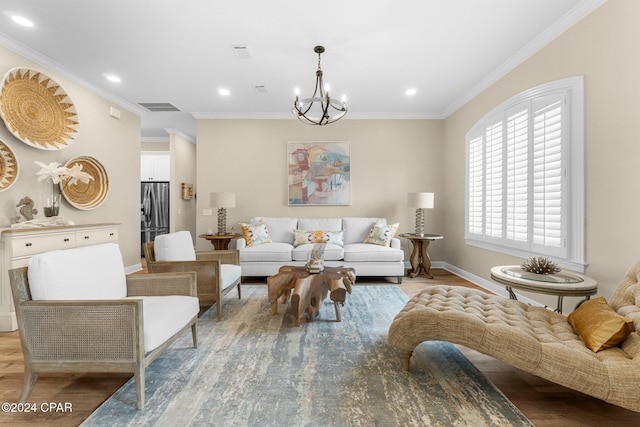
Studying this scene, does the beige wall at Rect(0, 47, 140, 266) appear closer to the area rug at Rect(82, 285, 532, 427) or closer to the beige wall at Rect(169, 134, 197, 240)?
the beige wall at Rect(169, 134, 197, 240)

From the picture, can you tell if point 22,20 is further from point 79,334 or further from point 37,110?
point 79,334

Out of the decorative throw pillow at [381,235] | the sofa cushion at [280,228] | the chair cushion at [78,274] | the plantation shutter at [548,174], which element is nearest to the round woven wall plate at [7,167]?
the chair cushion at [78,274]

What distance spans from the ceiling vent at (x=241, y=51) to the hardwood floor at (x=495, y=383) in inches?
123

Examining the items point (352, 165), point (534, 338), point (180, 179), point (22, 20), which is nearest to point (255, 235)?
point (352, 165)

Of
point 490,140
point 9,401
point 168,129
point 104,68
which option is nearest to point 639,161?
point 490,140

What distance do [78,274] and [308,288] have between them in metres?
1.76

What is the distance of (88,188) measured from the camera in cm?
438

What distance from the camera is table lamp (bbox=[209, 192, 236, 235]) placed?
17.2ft

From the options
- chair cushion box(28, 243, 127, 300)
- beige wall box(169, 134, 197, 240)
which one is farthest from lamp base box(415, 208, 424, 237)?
beige wall box(169, 134, 197, 240)

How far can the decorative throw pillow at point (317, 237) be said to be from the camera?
504 cm

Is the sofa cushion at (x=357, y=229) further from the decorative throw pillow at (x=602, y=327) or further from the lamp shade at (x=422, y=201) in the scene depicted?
the decorative throw pillow at (x=602, y=327)

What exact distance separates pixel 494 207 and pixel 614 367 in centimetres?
287

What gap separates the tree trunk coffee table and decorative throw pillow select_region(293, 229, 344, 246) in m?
1.77

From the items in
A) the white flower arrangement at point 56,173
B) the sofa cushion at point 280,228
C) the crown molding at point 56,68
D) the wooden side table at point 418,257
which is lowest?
the wooden side table at point 418,257
